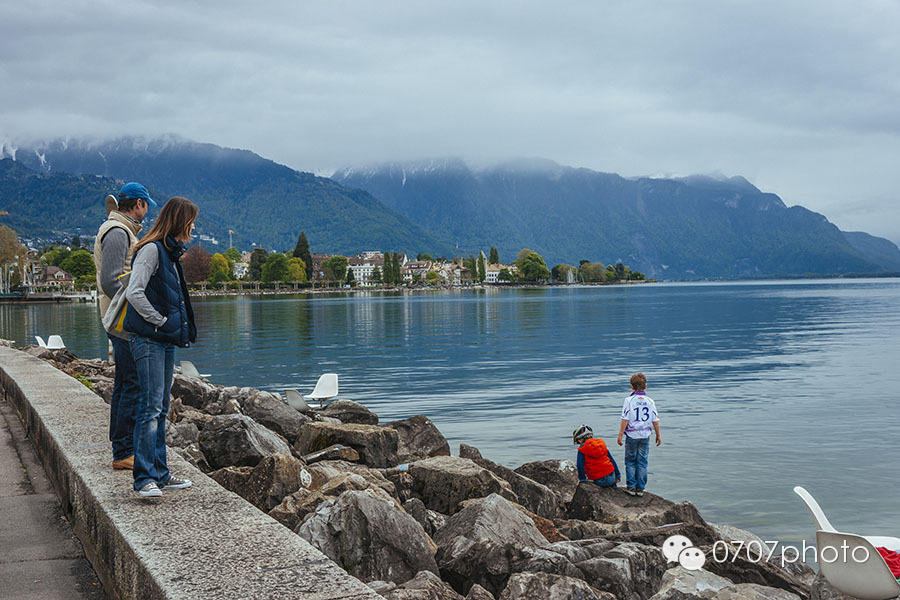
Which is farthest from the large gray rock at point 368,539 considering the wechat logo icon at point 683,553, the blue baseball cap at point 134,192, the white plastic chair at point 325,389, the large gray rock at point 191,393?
the white plastic chair at point 325,389

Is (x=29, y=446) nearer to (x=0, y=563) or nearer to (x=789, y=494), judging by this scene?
(x=0, y=563)

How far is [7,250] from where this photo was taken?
178000 mm

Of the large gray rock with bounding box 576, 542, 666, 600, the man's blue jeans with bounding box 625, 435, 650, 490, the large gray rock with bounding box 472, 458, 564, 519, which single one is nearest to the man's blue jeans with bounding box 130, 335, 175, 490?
the large gray rock with bounding box 576, 542, 666, 600

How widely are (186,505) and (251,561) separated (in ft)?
4.81

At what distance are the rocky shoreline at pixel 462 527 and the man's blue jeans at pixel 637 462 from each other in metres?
1.01

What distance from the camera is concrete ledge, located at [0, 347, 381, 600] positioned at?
3.95 m

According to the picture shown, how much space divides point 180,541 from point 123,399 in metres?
2.37

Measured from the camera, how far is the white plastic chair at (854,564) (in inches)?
237

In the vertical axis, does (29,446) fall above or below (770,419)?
above

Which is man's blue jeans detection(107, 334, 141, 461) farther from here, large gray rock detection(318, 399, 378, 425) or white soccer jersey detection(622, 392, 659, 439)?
large gray rock detection(318, 399, 378, 425)

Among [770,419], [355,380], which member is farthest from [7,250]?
[770,419]

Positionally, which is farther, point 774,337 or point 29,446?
point 774,337

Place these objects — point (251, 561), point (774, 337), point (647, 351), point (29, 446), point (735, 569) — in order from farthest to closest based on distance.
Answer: point (774, 337) < point (647, 351) < point (29, 446) < point (735, 569) < point (251, 561)

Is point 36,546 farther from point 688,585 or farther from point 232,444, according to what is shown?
point 688,585
